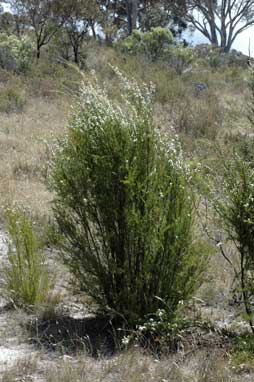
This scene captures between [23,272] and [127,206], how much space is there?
1.11m

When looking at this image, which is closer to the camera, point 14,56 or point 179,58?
point 14,56

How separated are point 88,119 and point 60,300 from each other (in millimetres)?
1443

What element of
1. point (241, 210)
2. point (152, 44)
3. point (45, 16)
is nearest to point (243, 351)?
point (241, 210)

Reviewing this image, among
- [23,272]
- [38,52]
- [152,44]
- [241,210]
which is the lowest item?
[23,272]

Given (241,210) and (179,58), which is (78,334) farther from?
(179,58)

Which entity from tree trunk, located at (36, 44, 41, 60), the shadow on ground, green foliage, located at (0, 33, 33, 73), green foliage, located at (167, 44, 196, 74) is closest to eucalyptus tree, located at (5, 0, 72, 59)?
tree trunk, located at (36, 44, 41, 60)

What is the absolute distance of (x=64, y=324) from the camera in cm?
449

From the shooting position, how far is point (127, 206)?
→ 4.21 metres

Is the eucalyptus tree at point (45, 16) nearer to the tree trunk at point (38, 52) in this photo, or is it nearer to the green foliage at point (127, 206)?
the tree trunk at point (38, 52)

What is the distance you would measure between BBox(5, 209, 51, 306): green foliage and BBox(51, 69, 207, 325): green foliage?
424 millimetres

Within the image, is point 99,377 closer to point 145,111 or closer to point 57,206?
point 57,206

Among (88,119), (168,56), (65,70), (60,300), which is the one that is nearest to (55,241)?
(60,300)

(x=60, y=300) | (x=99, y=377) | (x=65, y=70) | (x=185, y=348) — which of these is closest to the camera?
(x=99, y=377)

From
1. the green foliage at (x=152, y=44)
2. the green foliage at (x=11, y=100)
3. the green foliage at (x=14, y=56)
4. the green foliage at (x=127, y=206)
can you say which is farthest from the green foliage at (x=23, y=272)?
the green foliage at (x=152, y=44)
